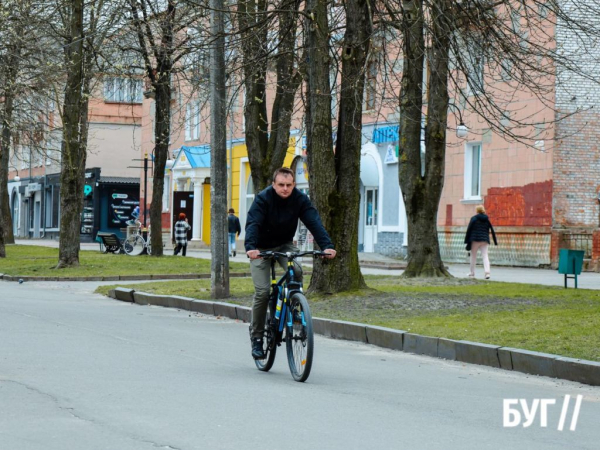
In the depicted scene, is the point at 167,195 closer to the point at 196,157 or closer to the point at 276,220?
the point at 196,157

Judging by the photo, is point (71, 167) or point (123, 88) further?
point (123, 88)

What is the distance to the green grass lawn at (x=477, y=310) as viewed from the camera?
12.5 meters

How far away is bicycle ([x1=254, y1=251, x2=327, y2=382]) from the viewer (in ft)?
31.1

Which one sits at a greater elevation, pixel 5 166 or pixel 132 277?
pixel 5 166

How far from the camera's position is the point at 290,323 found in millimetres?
9867

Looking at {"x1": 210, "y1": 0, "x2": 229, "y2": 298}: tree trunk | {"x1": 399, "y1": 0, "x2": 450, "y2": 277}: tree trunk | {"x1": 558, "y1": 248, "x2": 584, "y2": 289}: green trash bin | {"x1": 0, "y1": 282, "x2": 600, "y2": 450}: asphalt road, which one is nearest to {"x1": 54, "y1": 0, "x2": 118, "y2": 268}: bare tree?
{"x1": 399, "y1": 0, "x2": 450, "y2": 277}: tree trunk

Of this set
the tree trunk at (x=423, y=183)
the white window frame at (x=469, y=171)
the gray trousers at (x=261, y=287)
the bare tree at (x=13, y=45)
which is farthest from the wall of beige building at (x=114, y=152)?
the gray trousers at (x=261, y=287)

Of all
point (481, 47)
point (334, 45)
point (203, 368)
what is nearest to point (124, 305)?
point (334, 45)

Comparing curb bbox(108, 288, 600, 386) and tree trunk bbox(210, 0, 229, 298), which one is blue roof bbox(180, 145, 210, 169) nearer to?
tree trunk bbox(210, 0, 229, 298)

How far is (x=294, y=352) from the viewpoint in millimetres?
9773

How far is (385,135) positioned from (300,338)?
30745mm

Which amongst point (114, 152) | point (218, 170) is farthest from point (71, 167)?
point (114, 152)

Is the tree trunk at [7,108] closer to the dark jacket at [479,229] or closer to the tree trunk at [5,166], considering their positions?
the tree trunk at [5,166]

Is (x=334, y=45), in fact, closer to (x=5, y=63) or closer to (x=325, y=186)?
(x=325, y=186)
